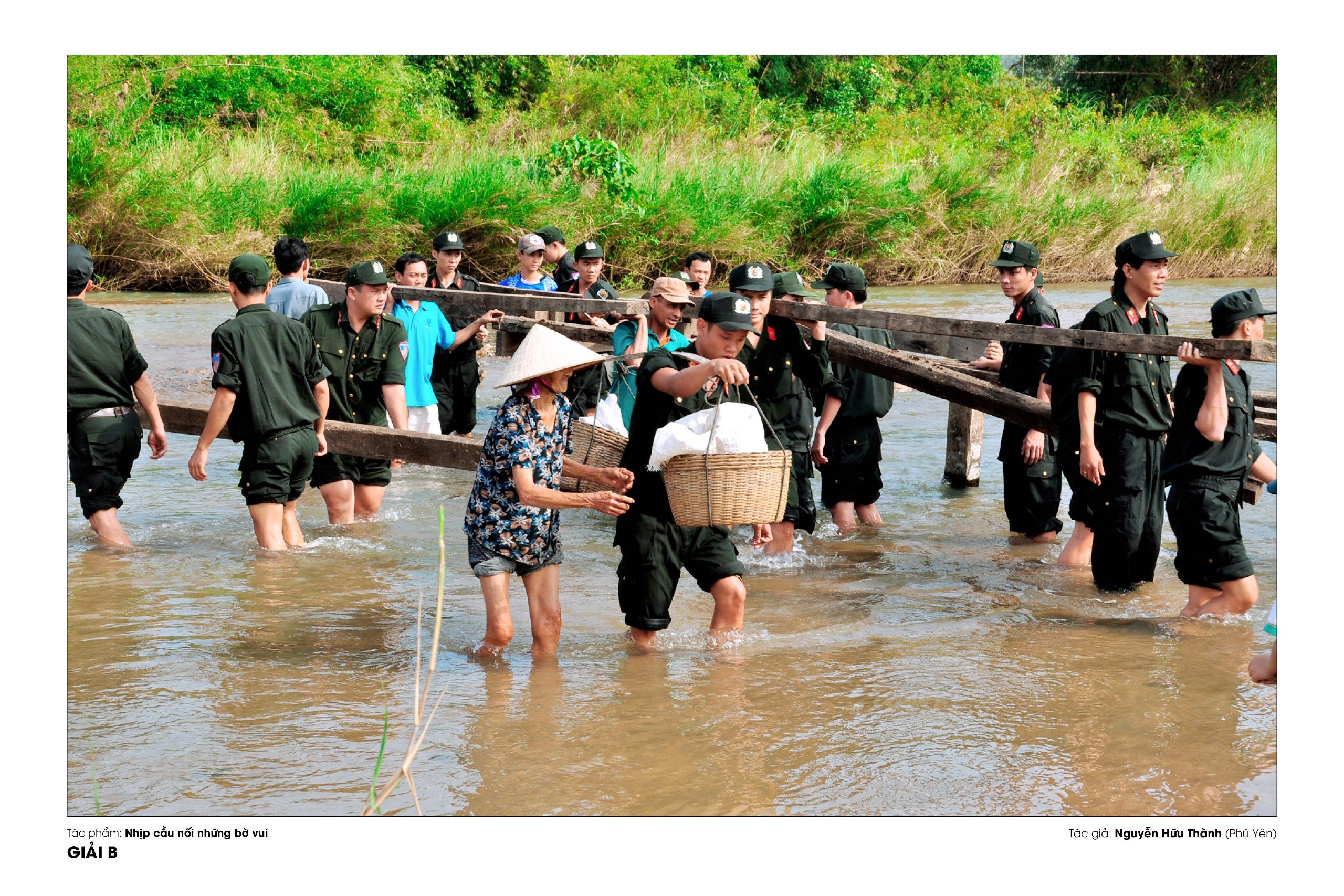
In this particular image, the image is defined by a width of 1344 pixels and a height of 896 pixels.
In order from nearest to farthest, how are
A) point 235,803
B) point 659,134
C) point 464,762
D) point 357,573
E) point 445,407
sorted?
point 235,803 < point 464,762 < point 357,573 < point 445,407 < point 659,134

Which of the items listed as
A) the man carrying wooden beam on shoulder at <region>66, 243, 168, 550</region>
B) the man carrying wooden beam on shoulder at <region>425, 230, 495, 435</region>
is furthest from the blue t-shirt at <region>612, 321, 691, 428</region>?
the man carrying wooden beam on shoulder at <region>66, 243, 168, 550</region>

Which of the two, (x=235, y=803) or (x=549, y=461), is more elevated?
(x=549, y=461)

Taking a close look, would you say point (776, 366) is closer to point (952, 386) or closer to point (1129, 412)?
point (952, 386)

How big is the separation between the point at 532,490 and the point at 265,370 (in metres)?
Answer: 2.33

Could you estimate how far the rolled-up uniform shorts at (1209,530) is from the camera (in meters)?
5.52

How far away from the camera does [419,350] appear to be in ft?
28.0

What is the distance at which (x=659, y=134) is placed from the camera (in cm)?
2656

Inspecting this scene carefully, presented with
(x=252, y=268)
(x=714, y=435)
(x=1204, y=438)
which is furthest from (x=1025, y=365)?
(x=252, y=268)

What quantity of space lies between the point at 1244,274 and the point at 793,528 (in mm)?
20379

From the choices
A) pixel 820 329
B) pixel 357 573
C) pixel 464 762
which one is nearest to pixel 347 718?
pixel 464 762

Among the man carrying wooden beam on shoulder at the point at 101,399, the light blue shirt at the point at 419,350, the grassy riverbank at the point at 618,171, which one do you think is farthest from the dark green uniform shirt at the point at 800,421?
the grassy riverbank at the point at 618,171

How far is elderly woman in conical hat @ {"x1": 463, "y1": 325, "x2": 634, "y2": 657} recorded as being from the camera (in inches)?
184

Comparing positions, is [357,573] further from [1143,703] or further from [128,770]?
[1143,703]

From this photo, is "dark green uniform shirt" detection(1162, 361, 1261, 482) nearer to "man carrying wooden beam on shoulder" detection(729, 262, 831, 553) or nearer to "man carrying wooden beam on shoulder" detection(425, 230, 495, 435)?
"man carrying wooden beam on shoulder" detection(729, 262, 831, 553)
